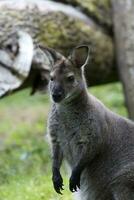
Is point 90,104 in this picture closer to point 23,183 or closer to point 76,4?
point 23,183

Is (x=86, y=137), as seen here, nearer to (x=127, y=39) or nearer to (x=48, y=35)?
(x=48, y=35)

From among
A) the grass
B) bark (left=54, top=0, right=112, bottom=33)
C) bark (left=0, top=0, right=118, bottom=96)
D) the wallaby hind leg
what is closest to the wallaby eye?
the wallaby hind leg

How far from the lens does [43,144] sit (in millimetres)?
9828

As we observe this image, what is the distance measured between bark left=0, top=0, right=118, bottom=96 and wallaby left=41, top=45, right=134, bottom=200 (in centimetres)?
215

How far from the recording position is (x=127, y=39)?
946cm

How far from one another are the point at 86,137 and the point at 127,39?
3.71 metres

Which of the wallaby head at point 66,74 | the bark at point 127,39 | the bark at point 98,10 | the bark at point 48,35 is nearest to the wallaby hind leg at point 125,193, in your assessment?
the wallaby head at point 66,74

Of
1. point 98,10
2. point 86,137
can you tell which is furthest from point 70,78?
point 98,10

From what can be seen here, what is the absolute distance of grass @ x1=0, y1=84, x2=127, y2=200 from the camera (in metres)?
7.22

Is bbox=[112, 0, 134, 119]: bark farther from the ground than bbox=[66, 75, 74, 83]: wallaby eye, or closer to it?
closer to it

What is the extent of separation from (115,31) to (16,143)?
7.06 feet

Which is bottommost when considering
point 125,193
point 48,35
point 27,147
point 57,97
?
point 27,147

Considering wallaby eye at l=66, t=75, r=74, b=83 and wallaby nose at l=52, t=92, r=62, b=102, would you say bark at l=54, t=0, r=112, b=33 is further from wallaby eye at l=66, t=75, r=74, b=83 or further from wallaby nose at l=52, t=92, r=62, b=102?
wallaby nose at l=52, t=92, r=62, b=102

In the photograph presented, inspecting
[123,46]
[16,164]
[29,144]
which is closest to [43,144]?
[29,144]
